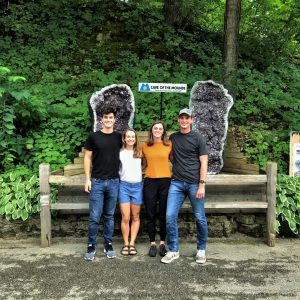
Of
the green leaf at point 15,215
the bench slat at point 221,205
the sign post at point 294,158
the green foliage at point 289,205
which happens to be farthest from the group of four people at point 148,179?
the sign post at point 294,158

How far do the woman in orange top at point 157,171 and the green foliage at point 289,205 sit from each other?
1941 millimetres

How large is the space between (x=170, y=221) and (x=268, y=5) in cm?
922

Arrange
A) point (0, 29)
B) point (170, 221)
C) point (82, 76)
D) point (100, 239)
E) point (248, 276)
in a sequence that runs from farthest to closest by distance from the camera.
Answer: point (0, 29) → point (82, 76) → point (100, 239) → point (170, 221) → point (248, 276)

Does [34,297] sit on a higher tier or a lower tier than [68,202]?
lower

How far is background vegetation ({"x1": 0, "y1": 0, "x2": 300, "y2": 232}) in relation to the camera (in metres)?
6.95

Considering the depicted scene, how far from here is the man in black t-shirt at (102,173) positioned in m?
4.87

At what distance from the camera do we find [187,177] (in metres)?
4.81

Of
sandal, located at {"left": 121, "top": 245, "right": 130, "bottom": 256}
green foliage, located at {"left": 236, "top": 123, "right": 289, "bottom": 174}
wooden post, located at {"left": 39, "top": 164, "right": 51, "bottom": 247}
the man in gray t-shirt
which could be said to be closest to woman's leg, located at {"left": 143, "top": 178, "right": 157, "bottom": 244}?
the man in gray t-shirt

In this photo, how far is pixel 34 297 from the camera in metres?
3.89

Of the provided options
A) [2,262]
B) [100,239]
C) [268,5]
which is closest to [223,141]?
[100,239]

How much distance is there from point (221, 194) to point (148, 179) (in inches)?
60.0

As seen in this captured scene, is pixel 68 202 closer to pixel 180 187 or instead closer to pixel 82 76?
pixel 180 187

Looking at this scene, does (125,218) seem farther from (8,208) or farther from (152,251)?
(8,208)

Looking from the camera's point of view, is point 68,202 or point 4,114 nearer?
point 68,202
